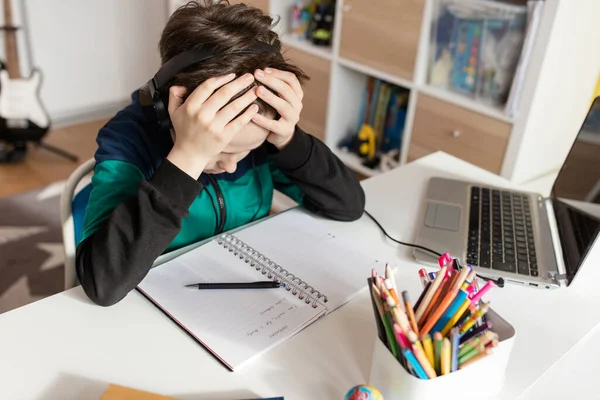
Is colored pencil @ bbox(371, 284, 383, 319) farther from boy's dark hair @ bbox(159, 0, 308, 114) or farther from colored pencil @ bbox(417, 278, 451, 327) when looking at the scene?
boy's dark hair @ bbox(159, 0, 308, 114)

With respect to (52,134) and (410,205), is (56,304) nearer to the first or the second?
(410,205)

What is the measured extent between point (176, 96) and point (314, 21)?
1779 mm

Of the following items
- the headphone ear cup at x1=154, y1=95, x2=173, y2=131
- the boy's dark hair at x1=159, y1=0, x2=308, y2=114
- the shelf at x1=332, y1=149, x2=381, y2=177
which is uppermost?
the boy's dark hair at x1=159, y1=0, x2=308, y2=114

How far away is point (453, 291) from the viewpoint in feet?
2.22

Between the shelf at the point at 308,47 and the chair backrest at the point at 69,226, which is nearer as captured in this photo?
the chair backrest at the point at 69,226

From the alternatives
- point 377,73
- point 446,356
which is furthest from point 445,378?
point 377,73

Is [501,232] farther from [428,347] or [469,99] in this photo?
[469,99]

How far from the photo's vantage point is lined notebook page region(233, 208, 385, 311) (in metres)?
0.91

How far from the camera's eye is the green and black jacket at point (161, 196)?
2.72ft

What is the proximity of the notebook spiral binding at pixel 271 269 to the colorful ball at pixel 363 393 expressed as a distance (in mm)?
200

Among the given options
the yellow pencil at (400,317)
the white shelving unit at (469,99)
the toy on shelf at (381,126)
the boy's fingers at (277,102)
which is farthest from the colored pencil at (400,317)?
the toy on shelf at (381,126)

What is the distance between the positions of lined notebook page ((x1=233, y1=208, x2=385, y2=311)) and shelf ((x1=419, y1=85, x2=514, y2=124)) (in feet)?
3.59

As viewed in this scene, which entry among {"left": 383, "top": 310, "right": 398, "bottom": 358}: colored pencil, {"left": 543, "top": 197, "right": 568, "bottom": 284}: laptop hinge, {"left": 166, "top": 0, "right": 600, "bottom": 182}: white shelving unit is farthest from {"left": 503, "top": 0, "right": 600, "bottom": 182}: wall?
{"left": 383, "top": 310, "right": 398, "bottom": 358}: colored pencil

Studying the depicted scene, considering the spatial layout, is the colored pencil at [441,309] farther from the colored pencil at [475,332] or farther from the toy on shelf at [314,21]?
the toy on shelf at [314,21]
